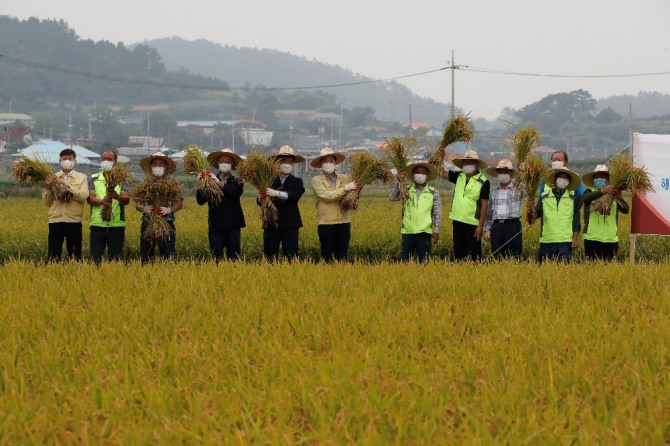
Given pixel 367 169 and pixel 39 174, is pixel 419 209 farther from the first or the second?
pixel 39 174

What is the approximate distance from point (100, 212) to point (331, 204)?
2.56 metres

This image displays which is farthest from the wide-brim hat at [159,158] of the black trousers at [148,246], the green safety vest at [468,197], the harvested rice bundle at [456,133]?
the green safety vest at [468,197]

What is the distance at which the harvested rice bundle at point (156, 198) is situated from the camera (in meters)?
10.1

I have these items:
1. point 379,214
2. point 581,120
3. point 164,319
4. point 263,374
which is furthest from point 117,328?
point 581,120

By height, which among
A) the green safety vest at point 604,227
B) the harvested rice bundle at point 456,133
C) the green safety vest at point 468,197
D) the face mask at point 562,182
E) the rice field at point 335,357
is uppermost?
Result: the harvested rice bundle at point 456,133

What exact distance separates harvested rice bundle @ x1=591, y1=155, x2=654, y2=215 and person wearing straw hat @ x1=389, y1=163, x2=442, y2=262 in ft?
5.62

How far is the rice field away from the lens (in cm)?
350

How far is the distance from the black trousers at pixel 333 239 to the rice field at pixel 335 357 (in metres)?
2.64

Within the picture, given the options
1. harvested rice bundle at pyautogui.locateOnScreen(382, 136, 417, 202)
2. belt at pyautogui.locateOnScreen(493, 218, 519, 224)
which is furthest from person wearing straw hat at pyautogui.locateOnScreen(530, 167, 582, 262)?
harvested rice bundle at pyautogui.locateOnScreen(382, 136, 417, 202)

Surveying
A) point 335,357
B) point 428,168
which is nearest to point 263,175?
point 428,168

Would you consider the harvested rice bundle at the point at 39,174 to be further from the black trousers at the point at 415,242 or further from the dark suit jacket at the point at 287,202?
the black trousers at the point at 415,242

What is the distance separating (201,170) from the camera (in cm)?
1011

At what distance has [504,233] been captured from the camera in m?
10.2

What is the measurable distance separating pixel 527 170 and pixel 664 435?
6.72 meters
